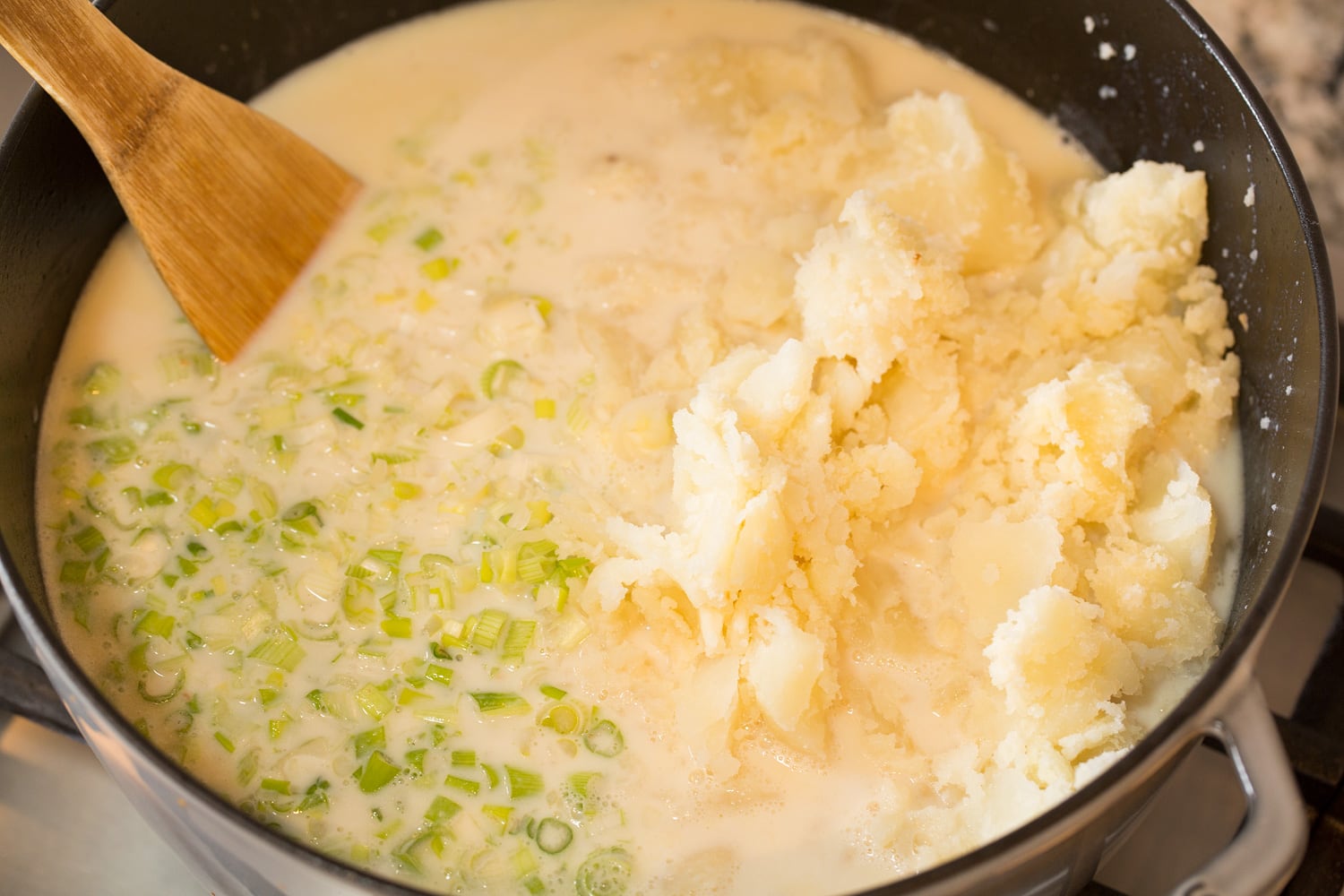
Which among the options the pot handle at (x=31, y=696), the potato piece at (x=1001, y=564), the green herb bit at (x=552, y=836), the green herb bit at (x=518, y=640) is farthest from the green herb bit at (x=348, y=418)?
the potato piece at (x=1001, y=564)

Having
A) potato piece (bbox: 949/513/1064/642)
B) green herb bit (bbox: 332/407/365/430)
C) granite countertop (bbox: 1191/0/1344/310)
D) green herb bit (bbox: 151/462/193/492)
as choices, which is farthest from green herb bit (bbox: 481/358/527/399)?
granite countertop (bbox: 1191/0/1344/310)

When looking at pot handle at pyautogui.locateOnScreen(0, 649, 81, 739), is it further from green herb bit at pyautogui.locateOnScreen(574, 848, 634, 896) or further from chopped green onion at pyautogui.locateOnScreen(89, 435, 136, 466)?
green herb bit at pyautogui.locateOnScreen(574, 848, 634, 896)

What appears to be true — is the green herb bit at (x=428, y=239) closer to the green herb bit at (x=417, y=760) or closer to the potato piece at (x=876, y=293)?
the potato piece at (x=876, y=293)

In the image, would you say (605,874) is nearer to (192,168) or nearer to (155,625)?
(155,625)

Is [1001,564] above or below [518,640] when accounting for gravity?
above

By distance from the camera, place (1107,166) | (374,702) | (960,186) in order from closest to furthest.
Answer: (374,702) < (960,186) < (1107,166)

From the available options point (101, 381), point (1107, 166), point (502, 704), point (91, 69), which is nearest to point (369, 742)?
point (502, 704)
